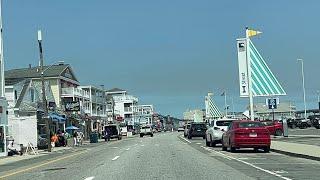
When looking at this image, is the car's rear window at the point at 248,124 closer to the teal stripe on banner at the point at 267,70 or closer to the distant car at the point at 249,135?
the distant car at the point at 249,135

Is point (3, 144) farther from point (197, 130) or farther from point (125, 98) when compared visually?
point (125, 98)

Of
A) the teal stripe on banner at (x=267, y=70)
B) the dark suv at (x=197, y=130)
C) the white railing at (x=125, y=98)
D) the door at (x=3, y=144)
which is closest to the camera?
the teal stripe on banner at (x=267, y=70)

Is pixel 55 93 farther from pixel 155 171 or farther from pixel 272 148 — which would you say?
pixel 155 171

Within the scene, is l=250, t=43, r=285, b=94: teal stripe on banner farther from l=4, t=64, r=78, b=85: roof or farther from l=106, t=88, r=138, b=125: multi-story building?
l=106, t=88, r=138, b=125: multi-story building

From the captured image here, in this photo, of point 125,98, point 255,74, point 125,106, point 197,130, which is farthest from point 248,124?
point 125,98

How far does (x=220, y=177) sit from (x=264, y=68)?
23651 millimetres

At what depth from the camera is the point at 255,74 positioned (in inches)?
1524

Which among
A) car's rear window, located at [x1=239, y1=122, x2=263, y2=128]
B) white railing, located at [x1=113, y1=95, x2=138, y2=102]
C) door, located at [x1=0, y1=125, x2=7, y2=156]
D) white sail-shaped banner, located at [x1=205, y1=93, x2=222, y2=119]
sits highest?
white railing, located at [x1=113, y1=95, x2=138, y2=102]

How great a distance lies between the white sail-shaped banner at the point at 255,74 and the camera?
3822 centimetres

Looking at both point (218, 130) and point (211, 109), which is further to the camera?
point (211, 109)

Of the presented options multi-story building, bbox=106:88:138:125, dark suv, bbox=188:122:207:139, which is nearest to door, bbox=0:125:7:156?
dark suv, bbox=188:122:207:139

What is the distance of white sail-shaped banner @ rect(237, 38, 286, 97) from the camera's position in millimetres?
38219

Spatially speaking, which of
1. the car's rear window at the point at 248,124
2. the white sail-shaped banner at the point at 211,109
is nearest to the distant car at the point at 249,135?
the car's rear window at the point at 248,124

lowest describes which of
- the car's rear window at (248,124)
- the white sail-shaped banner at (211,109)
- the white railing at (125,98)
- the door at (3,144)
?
the door at (3,144)
